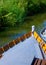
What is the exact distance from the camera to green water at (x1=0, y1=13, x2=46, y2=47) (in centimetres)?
1776

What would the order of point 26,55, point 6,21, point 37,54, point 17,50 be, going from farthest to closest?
point 6,21 < point 37,54 < point 26,55 < point 17,50

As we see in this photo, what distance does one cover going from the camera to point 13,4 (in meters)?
23.5

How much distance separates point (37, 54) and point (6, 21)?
1301cm

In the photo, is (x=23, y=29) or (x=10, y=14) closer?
(x=23, y=29)

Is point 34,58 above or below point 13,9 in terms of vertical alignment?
below

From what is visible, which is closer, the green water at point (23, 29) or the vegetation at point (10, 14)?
the green water at point (23, 29)

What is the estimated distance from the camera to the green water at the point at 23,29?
1776 cm

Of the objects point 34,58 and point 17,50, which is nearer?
point 17,50

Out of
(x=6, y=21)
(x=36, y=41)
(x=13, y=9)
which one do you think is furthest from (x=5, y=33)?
(x=36, y=41)

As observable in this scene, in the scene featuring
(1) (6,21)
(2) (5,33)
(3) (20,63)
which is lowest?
(3) (20,63)

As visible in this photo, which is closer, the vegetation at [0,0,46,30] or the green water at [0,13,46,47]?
the green water at [0,13,46,47]

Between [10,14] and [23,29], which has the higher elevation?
[10,14]

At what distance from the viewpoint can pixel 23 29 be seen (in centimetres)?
2072

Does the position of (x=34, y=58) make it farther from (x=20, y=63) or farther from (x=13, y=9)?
(x=13, y=9)
